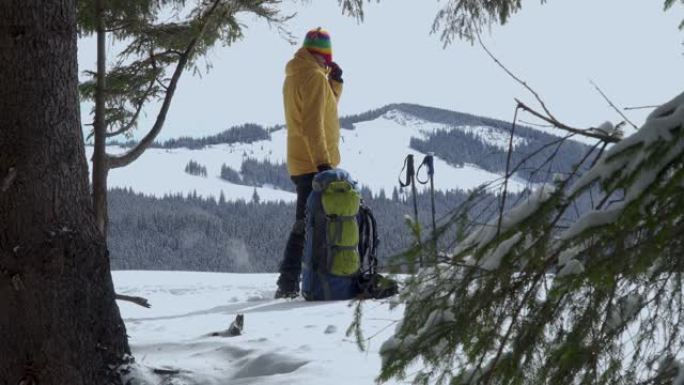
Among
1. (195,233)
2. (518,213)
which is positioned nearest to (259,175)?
(195,233)

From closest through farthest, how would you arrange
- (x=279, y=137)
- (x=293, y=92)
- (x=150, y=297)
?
(x=293, y=92), (x=150, y=297), (x=279, y=137)

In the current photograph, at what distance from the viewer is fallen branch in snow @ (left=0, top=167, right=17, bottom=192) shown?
231 centimetres

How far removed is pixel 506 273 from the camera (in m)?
1.26

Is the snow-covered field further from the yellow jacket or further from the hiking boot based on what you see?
the yellow jacket

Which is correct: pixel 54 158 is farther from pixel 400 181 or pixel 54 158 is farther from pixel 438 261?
pixel 400 181

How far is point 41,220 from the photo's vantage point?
7.65 feet

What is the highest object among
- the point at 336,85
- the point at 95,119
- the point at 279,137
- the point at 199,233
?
the point at 279,137

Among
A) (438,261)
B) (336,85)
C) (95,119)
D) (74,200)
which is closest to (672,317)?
(438,261)

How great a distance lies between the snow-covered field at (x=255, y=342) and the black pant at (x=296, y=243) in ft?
0.78

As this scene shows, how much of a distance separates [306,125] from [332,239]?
33.4 inches

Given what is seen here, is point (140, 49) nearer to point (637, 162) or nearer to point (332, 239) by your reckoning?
point (332, 239)

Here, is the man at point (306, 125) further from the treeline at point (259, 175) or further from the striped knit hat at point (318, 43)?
the treeline at point (259, 175)

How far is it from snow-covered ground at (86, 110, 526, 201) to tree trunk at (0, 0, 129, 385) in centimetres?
2560

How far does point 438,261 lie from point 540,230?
22 centimetres
